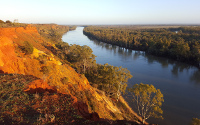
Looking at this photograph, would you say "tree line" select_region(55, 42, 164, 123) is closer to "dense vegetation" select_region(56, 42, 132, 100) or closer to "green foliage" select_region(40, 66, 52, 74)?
"dense vegetation" select_region(56, 42, 132, 100)

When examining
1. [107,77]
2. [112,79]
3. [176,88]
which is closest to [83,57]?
[107,77]

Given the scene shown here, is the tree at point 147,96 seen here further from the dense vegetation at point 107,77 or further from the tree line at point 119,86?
the dense vegetation at point 107,77

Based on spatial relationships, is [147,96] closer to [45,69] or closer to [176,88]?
[45,69]

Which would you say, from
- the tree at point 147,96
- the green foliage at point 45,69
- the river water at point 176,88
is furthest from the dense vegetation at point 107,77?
the green foliage at point 45,69

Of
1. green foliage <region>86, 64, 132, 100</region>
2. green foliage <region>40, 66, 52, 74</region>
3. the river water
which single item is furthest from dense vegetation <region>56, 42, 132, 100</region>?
green foliage <region>40, 66, 52, 74</region>

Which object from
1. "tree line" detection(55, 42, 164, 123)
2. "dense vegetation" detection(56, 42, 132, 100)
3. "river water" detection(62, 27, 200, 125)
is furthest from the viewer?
"dense vegetation" detection(56, 42, 132, 100)

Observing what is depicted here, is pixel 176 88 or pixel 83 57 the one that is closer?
pixel 176 88

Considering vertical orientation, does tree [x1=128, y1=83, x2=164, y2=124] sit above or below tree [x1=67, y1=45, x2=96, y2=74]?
below

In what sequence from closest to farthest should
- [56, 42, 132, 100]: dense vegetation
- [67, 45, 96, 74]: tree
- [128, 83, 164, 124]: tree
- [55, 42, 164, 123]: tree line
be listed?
[128, 83, 164, 124]: tree < [55, 42, 164, 123]: tree line < [56, 42, 132, 100]: dense vegetation < [67, 45, 96, 74]: tree

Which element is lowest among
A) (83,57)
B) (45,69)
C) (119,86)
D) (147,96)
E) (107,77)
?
(119,86)

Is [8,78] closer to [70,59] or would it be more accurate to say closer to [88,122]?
[88,122]

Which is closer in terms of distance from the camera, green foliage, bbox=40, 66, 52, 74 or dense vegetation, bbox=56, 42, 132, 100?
green foliage, bbox=40, 66, 52, 74
